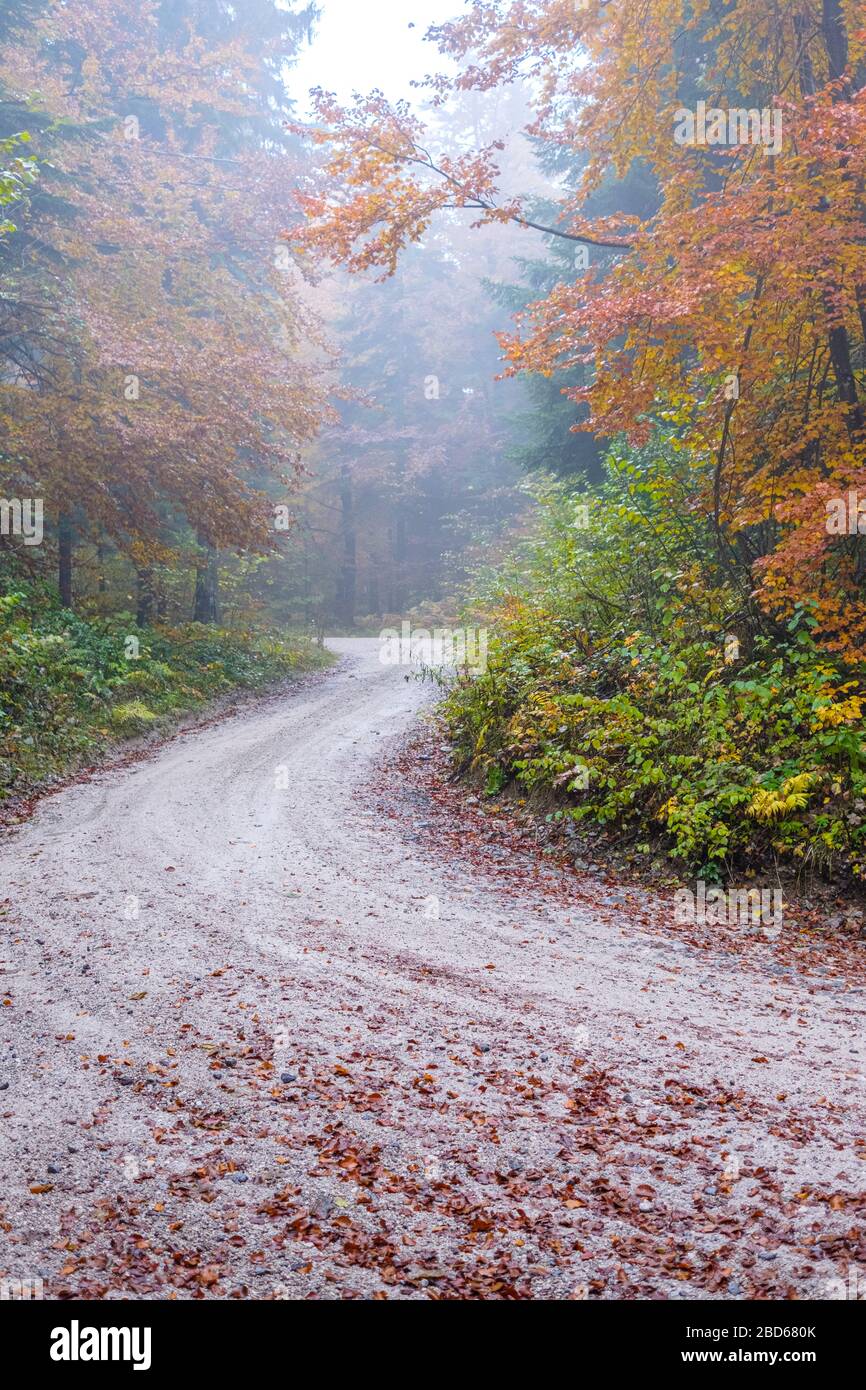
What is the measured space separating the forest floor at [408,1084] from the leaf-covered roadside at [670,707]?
916 mm

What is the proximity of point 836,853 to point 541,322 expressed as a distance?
6029 mm

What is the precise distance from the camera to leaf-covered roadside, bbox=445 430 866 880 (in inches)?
292

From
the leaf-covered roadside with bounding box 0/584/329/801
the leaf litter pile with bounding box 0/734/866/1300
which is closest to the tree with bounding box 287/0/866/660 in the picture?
the leaf litter pile with bounding box 0/734/866/1300

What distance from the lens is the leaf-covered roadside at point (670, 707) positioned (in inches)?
292

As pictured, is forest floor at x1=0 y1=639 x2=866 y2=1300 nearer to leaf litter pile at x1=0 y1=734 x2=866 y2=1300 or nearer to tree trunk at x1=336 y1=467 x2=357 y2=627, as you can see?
leaf litter pile at x1=0 y1=734 x2=866 y2=1300

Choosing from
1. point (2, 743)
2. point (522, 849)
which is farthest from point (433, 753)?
point (2, 743)

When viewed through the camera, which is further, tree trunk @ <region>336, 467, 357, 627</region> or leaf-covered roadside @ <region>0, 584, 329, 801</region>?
tree trunk @ <region>336, 467, 357, 627</region>

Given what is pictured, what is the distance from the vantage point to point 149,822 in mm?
9406

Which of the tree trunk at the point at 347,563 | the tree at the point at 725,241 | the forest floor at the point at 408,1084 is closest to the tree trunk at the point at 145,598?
the tree at the point at 725,241

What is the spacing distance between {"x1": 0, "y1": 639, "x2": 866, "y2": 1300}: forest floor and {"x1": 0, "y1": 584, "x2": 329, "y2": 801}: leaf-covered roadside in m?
3.73

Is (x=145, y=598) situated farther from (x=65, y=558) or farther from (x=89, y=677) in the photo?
(x=89, y=677)

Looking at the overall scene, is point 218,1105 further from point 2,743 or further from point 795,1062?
point 2,743
